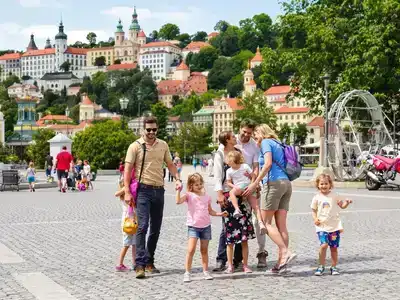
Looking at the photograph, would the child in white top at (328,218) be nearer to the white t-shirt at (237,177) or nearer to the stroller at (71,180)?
the white t-shirt at (237,177)

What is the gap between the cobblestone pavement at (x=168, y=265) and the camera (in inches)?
276

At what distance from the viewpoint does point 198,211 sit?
7.98 m

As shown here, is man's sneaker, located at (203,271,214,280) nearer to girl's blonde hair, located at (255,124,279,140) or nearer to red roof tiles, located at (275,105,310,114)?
girl's blonde hair, located at (255,124,279,140)

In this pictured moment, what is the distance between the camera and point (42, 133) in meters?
71.7

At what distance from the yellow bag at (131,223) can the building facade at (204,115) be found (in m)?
160

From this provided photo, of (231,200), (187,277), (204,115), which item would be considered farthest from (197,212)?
(204,115)

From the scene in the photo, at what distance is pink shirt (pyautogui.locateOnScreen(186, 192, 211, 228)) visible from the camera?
26.1 feet

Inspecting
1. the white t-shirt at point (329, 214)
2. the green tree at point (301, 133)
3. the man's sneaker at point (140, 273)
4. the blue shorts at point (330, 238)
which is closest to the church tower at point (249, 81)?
the green tree at point (301, 133)

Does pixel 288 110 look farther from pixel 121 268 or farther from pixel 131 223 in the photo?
pixel 131 223

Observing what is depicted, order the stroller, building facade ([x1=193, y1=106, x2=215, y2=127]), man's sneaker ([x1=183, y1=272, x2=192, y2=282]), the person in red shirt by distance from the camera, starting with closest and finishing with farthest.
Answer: man's sneaker ([x1=183, y1=272, x2=192, y2=282])
the person in red shirt
the stroller
building facade ([x1=193, y1=106, x2=215, y2=127])

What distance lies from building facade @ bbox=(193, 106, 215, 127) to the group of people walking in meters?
159

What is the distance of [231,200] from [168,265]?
3.89ft

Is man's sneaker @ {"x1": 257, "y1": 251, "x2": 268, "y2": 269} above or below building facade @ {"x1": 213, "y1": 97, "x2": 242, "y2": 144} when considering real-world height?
below

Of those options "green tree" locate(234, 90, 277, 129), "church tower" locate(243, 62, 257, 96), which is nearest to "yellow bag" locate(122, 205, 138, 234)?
"green tree" locate(234, 90, 277, 129)
